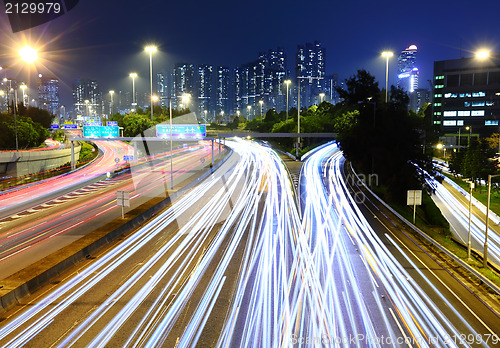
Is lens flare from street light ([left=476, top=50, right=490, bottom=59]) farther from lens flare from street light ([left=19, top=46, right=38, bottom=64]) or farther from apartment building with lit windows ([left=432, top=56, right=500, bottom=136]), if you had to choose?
apartment building with lit windows ([left=432, top=56, right=500, bottom=136])

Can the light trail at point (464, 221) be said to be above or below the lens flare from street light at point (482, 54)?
below

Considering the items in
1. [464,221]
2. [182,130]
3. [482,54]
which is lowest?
[464,221]

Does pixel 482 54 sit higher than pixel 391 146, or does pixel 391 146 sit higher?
pixel 482 54

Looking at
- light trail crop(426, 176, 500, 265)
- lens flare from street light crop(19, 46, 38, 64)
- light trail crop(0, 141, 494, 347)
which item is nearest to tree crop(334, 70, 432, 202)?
light trail crop(426, 176, 500, 265)

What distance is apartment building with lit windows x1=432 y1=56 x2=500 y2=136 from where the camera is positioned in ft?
331

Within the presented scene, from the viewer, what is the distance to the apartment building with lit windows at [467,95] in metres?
101

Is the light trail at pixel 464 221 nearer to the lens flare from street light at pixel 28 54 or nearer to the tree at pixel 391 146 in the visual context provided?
the tree at pixel 391 146

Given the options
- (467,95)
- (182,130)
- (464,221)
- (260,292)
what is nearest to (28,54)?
(260,292)

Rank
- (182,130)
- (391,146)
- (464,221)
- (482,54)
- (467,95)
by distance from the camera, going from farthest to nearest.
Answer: (467,95) → (182,130) → (391,146) → (464,221) → (482,54)

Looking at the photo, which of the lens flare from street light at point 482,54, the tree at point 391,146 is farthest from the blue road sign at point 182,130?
the lens flare from street light at point 482,54

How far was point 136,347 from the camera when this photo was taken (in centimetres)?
1041

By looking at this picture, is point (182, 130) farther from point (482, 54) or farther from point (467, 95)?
point (467, 95)

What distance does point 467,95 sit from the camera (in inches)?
4058

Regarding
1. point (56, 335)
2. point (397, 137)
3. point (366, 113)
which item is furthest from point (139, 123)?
point (56, 335)
